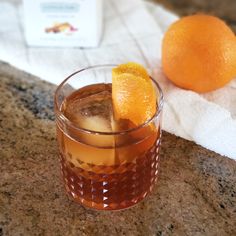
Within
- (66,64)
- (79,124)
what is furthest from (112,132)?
(66,64)

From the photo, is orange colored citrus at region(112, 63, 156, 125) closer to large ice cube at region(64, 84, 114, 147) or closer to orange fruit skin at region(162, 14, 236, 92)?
large ice cube at region(64, 84, 114, 147)

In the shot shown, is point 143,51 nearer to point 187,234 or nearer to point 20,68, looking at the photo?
point 20,68

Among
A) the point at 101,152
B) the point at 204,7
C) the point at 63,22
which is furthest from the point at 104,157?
the point at 204,7

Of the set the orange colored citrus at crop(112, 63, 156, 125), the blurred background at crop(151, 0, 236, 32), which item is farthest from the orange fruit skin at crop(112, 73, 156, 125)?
the blurred background at crop(151, 0, 236, 32)

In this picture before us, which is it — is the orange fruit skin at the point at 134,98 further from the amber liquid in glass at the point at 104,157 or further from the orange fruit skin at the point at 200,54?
the orange fruit skin at the point at 200,54

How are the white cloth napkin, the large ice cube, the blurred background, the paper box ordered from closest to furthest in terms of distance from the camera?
the large ice cube < the white cloth napkin < the paper box < the blurred background

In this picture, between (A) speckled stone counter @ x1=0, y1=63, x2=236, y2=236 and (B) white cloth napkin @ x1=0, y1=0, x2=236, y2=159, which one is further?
(B) white cloth napkin @ x1=0, y1=0, x2=236, y2=159

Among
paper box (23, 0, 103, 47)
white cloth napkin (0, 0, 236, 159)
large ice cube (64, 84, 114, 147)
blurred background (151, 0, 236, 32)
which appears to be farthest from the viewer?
blurred background (151, 0, 236, 32)
